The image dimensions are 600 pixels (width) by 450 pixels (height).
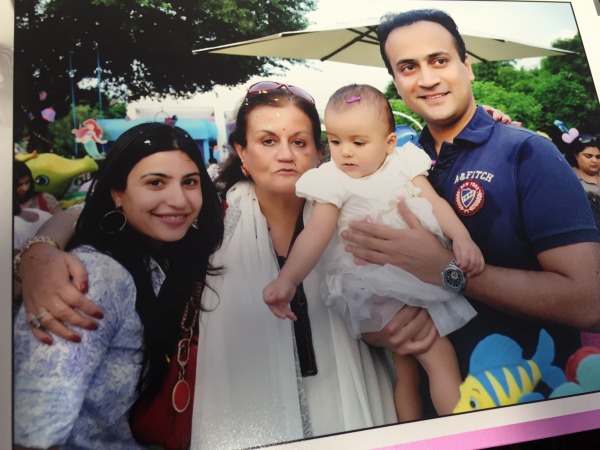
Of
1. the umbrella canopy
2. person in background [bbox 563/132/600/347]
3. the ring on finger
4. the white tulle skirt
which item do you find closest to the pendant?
the ring on finger

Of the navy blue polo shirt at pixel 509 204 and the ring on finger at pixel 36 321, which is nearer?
the ring on finger at pixel 36 321

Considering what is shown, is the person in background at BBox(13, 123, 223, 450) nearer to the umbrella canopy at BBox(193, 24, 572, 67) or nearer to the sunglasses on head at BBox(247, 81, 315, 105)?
→ the sunglasses on head at BBox(247, 81, 315, 105)

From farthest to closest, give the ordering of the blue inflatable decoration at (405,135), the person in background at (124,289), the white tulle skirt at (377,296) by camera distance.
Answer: the blue inflatable decoration at (405,135) < the white tulle skirt at (377,296) < the person in background at (124,289)

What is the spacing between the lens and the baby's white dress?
284 cm

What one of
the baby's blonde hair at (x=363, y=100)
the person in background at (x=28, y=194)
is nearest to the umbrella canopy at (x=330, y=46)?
the baby's blonde hair at (x=363, y=100)

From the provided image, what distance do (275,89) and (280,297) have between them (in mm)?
1326

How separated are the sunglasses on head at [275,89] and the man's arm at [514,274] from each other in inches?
35.3

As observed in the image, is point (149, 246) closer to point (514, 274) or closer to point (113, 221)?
point (113, 221)

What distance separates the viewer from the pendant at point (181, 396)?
2.60 meters

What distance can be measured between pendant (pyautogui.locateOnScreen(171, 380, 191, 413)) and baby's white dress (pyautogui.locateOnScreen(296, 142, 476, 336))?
0.89 m

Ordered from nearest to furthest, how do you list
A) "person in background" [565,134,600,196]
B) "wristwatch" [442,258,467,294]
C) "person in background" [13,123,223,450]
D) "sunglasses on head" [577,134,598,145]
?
1. "person in background" [13,123,223,450]
2. "wristwatch" [442,258,467,294]
3. "person in background" [565,134,600,196]
4. "sunglasses on head" [577,134,598,145]

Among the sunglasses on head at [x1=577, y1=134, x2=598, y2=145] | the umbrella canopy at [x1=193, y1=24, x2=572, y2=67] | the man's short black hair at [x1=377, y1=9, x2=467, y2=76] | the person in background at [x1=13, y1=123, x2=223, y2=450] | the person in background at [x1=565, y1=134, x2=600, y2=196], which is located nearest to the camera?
the person in background at [x1=13, y1=123, x2=223, y2=450]

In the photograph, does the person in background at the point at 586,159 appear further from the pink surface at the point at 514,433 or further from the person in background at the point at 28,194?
the person in background at the point at 28,194

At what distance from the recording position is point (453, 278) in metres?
2.94
